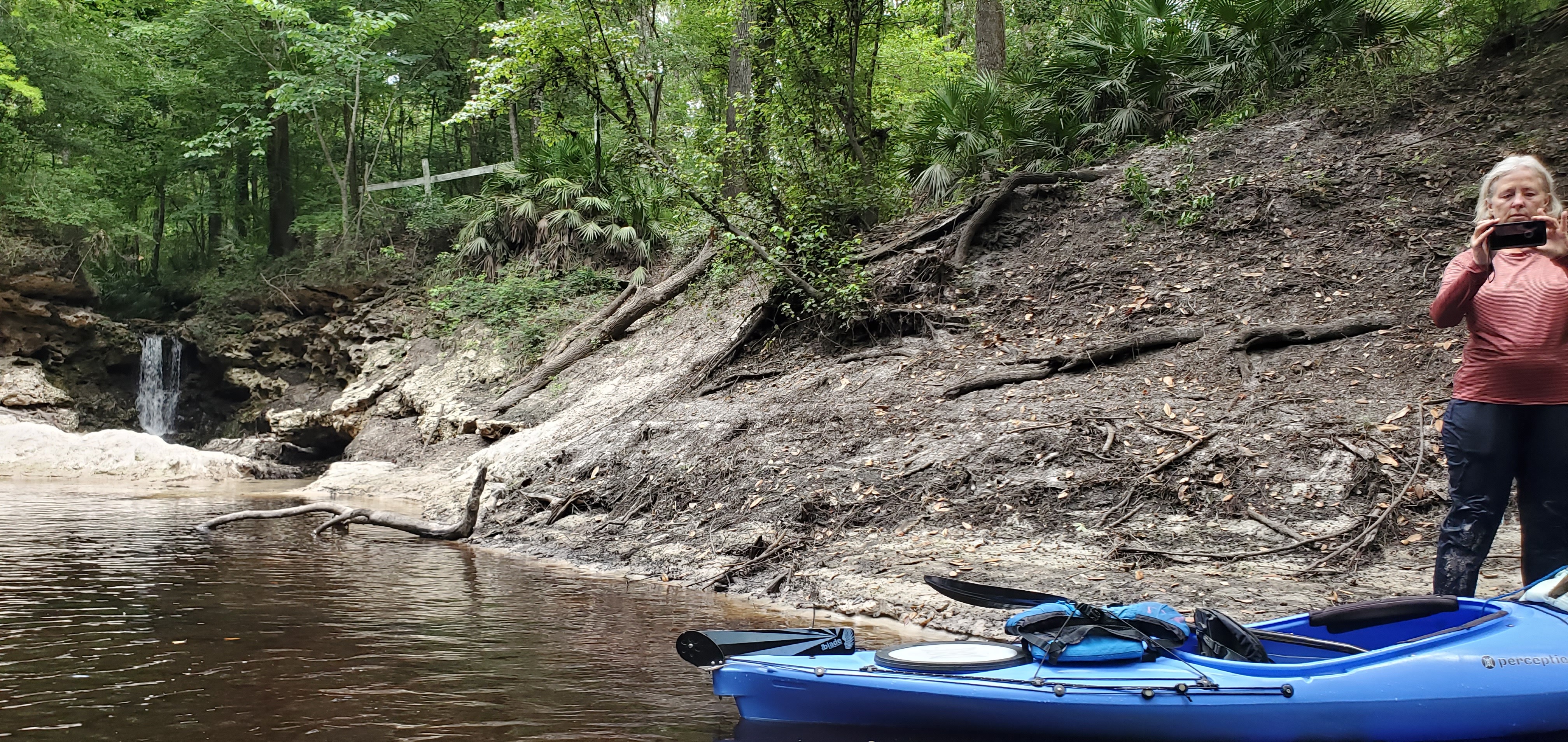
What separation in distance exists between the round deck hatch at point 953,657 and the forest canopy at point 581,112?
23.0 feet

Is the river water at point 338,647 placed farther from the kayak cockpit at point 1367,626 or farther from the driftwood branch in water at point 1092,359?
the driftwood branch in water at point 1092,359

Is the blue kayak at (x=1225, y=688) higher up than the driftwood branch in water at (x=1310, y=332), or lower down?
lower down

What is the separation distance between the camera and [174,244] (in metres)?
28.8

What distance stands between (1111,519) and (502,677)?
3.82 meters

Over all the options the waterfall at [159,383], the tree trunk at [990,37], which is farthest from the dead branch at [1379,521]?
the waterfall at [159,383]

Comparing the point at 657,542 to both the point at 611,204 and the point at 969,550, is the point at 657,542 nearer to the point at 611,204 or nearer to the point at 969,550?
the point at 969,550

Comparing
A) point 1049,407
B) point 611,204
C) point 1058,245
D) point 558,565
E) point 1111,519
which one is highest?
point 611,204

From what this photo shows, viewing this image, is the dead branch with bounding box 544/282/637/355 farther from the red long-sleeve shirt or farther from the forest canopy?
the red long-sleeve shirt

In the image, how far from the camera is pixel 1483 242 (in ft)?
11.0

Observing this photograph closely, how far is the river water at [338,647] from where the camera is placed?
10.7 feet

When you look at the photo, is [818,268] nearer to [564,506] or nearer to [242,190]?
[564,506]

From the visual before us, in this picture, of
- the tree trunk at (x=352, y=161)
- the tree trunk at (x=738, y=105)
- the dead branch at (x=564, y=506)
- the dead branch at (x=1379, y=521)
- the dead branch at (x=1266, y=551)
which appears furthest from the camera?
the tree trunk at (x=352, y=161)

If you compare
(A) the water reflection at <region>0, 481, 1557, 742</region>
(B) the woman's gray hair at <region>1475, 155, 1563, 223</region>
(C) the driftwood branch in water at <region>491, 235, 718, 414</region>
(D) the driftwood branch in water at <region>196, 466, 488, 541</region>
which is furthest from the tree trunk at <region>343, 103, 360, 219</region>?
(B) the woman's gray hair at <region>1475, 155, 1563, 223</region>

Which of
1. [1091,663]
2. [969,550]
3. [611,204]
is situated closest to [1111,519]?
[969,550]
